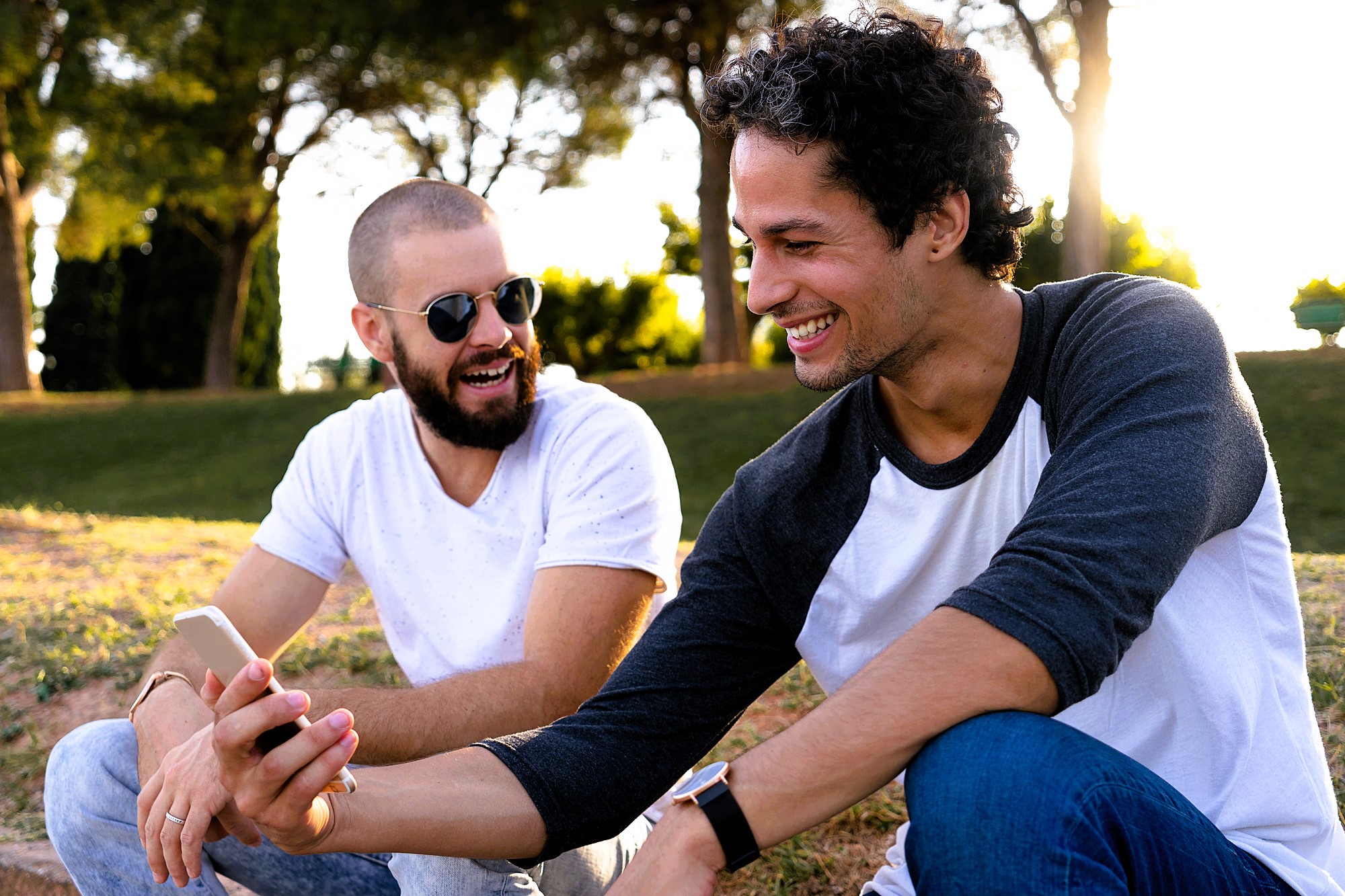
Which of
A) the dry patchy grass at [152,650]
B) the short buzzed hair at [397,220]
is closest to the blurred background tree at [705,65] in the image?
the dry patchy grass at [152,650]

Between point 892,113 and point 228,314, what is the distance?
24544 mm

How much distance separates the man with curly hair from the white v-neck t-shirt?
0.50 metres

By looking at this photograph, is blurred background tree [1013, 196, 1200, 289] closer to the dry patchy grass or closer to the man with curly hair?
the dry patchy grass

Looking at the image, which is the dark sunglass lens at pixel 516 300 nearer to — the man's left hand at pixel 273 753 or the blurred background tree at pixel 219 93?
the man's left hand at pixel 273 753

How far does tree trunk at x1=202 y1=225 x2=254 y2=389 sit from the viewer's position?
24.8 meters

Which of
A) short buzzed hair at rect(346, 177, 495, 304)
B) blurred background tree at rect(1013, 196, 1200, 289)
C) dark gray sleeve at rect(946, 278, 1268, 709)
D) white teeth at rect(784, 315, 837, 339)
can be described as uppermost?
blurred background tree at rect(1013, 196, 1200, 289)

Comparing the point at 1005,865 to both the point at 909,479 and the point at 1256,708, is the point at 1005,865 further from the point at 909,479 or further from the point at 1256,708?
the point at 909,479

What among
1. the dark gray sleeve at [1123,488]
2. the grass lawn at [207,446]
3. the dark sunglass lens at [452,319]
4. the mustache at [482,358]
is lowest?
the grass lawn at [207,446]

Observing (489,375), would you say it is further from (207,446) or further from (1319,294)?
(1319,294)

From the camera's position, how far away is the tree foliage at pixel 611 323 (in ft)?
90.8

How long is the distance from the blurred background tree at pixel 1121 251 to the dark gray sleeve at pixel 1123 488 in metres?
23.9

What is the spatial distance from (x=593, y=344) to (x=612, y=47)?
1066 centimetres

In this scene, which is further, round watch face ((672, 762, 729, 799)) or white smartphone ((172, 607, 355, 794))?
round watch face ((672, 762, 729, 799))

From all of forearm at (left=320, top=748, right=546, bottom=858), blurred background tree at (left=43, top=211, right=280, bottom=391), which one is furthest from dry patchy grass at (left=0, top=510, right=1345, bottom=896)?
blurred background tree at (left=43, top=211, right=280, bottom=391)
